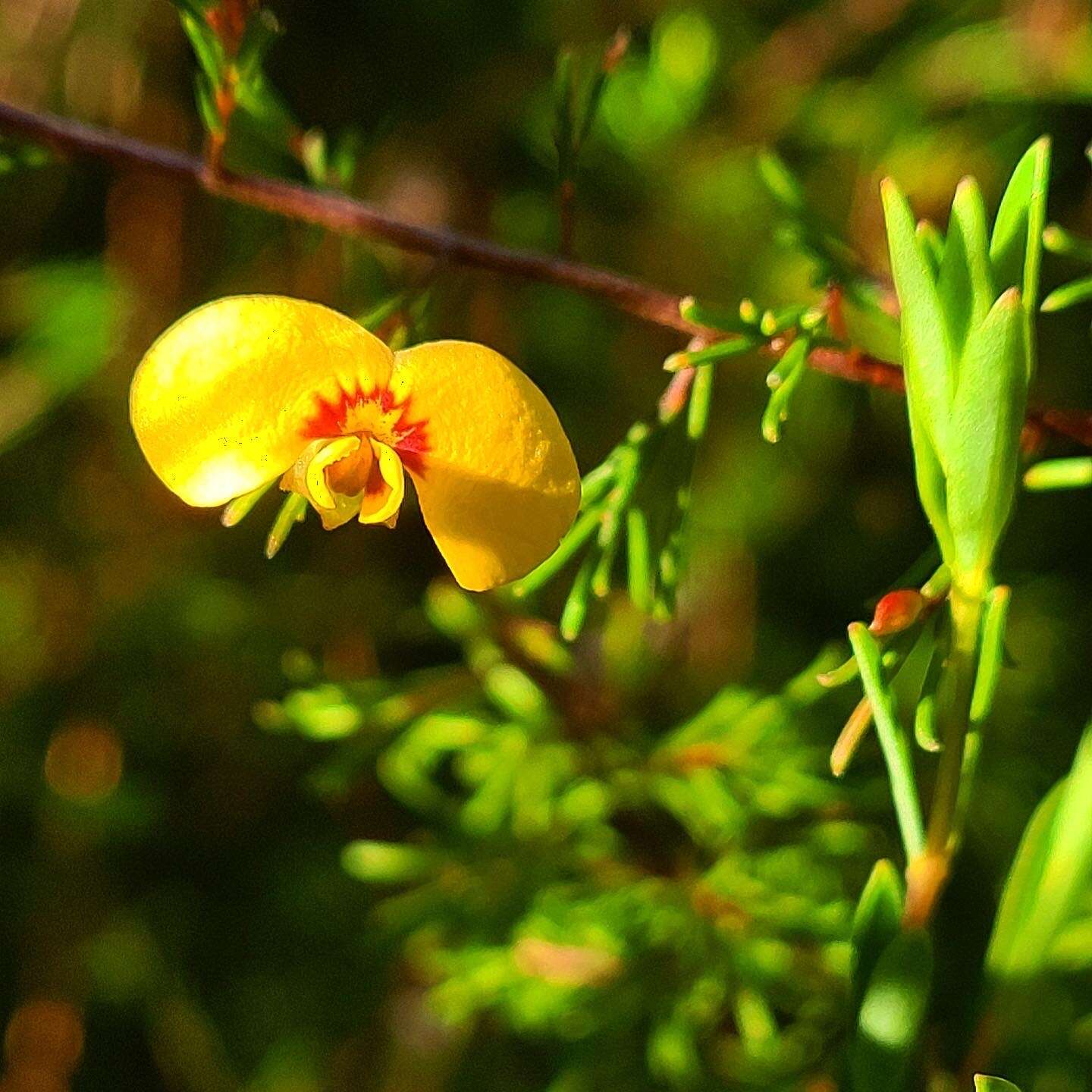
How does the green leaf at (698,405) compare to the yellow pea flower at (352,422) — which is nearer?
the yellow pea flower at (352,422)

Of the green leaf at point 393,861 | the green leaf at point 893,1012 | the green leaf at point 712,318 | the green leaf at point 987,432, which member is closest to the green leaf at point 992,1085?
the green leaf at point 893,1012

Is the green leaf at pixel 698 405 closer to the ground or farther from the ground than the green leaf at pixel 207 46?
closer to the ground

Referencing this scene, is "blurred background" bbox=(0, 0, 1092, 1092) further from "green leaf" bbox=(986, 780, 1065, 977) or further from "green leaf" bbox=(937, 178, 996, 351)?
"green leaf" bbox=(937, 178, 996, 351)

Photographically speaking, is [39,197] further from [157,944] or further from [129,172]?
[157,944]

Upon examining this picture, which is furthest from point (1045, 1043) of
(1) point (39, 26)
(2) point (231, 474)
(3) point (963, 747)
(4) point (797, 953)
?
(1) point (39, 26)

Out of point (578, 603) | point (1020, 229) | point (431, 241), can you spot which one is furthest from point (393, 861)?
point (1020, 229)

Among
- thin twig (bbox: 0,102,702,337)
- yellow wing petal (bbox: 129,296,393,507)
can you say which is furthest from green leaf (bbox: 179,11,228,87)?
yellow wing petal (bbox: 129,296,393,507)

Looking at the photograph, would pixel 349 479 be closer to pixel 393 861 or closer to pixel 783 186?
pixel 783 186

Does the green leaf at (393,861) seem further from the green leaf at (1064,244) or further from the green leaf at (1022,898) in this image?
the green leaf at (1064,244)

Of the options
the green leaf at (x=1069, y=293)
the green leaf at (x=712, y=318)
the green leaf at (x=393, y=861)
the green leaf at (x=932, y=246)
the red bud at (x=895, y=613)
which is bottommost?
the green leaf at (x=393, y=861)

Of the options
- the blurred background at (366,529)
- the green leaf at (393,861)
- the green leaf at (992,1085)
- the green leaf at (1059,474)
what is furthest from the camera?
the blurred background at (366,529)
